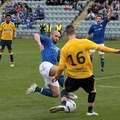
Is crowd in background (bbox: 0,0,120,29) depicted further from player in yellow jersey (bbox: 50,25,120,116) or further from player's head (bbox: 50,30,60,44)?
player in yellow jersey (bbox: 50,25,120,116)

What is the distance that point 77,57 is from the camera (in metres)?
9.27

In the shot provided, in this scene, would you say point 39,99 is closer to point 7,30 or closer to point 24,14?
point 7,30

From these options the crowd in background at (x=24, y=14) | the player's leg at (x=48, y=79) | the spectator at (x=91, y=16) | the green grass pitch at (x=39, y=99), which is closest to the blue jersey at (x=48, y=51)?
the player's leg at (x=48, y=79)

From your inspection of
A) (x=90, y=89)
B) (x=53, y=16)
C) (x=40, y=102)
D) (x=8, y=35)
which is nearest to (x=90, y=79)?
(x=90, y=89)

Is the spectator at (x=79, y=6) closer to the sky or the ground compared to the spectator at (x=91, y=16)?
closer to the sky

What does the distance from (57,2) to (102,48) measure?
38.9 meters

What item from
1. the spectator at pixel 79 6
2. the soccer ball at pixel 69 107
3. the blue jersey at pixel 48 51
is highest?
the blue jersey at pixel 48 51

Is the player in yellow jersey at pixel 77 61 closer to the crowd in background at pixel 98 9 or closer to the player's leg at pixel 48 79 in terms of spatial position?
the player's leg at pixel 48 79

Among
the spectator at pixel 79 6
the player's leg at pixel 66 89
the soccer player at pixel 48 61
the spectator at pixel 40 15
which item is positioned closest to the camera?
the player's leg at pixel 66 89

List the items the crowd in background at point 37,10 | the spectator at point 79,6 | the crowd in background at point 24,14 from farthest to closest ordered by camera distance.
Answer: the crowd in background at point 24,14
the spectator at point 79,6
the crowd in background at point 37,10

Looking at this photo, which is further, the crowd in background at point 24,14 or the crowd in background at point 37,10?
the crowd in background at point 24,14

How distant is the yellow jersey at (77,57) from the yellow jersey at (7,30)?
11.3m

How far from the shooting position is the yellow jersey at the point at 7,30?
2041 cm

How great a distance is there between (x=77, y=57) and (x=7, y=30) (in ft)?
38.7
